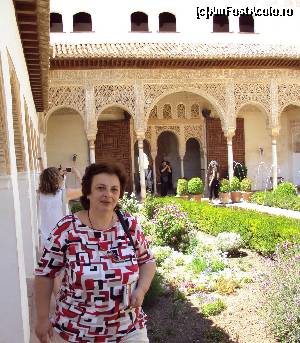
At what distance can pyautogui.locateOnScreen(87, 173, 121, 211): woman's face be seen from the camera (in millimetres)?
2270

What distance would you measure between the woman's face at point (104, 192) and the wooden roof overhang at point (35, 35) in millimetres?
2994

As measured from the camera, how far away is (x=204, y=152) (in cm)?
1952

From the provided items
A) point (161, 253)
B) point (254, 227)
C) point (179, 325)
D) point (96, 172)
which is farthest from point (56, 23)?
point (96, 172)

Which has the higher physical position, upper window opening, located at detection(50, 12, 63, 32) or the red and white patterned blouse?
upper window opening, located at detection(50, 12, 63, 32)

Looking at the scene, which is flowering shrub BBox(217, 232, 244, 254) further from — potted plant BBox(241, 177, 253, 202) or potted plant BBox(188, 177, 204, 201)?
potted plant BBox(241, 177, 253, 202)

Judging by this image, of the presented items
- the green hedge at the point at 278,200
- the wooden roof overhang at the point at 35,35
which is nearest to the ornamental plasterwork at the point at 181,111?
the green hedge at the point at 278,200

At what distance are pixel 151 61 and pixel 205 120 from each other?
4.36 metres

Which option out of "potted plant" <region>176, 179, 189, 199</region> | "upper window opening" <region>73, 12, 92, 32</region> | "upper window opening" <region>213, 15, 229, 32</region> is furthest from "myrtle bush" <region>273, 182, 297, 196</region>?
"upper window opening" <region>73, 12, 92, 32</region>

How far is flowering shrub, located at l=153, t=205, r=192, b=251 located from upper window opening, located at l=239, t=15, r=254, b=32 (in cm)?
1250

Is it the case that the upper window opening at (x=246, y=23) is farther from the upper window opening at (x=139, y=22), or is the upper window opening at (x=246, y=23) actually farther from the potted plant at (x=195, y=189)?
the potted plant at (x=195, y=189)

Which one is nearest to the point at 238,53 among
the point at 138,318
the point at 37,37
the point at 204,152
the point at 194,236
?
the point at 204,152

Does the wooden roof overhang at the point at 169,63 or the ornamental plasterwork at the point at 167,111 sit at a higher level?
the wooden roof overhang at the point at 169,63

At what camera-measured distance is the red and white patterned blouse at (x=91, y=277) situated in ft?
7.12

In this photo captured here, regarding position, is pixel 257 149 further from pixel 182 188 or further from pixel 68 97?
pixel 68 97
